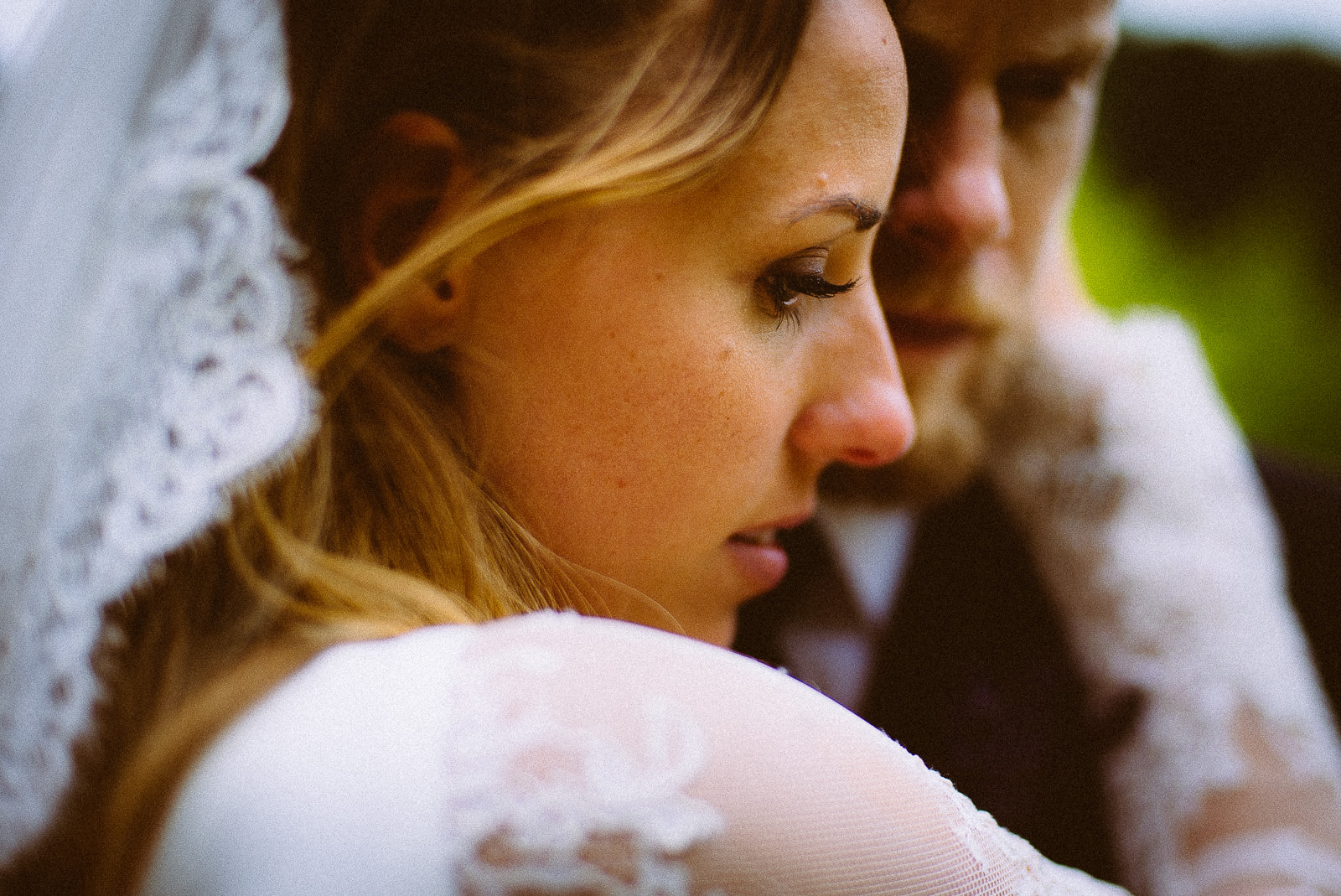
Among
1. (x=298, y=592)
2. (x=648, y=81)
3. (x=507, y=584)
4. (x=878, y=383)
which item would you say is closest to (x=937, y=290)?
(x=878, y=383)

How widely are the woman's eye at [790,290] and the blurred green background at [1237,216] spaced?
2416 millimetres

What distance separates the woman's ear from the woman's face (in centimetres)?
4

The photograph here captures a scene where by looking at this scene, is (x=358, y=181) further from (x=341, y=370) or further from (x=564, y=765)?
(x=564, y=765)

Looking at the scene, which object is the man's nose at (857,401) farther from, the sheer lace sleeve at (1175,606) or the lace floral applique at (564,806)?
the sheer lace sleeve at (1175,606)

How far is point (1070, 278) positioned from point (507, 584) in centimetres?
147

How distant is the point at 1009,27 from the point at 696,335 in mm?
647

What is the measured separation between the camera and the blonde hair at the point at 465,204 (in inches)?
28.7

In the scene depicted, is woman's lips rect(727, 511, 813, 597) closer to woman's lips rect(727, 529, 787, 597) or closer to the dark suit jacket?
woman's lips rect(727, 529, 787, 597)

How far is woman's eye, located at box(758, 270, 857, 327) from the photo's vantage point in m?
0.84

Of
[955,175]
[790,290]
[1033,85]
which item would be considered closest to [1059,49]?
[1033,85]

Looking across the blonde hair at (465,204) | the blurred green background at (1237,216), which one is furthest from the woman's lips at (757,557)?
the blurred green background at (1237,216)

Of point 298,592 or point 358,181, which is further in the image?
point 358,181

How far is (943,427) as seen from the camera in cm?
143

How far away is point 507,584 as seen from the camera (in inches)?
32.8
